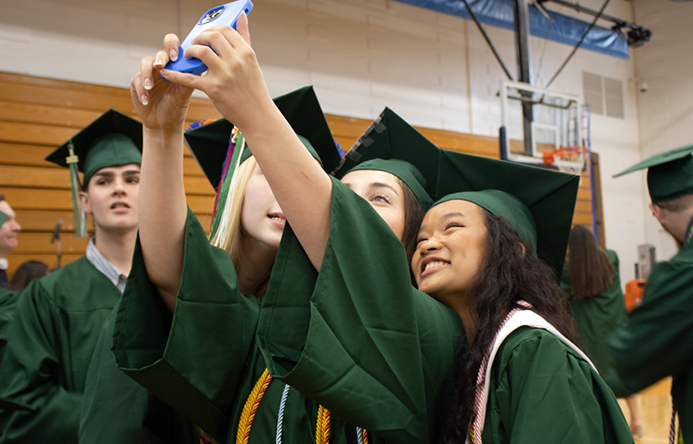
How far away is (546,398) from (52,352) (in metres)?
1.96

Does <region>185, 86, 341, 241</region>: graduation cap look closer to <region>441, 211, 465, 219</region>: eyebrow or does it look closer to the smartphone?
<region>441, 211, 465, 219</region>: eyebrow

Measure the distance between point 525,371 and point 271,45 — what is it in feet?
21.8

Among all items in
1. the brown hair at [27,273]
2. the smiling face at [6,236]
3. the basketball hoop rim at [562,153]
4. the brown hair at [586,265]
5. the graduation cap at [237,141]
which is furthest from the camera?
the basketball hoop rim at [562,153]

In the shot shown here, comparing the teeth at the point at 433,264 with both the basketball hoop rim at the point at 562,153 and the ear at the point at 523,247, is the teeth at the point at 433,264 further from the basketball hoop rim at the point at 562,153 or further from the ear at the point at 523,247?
the basketball hoop rim at the point at 562,153

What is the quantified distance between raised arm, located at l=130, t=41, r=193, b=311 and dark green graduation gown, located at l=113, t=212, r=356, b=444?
0.04m

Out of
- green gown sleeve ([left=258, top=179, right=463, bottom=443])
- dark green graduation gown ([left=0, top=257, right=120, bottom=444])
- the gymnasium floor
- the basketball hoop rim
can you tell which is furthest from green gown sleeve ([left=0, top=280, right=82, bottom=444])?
the basketball hoop rim

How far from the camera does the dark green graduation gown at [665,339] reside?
2.06 metres

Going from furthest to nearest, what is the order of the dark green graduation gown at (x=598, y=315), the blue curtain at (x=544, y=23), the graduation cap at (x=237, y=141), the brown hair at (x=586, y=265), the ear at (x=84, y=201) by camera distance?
the blue curtain at (x=544, y=23) < the dark green graduation gown at (x=598, y=315) < the brown hair at (x=586, y=265) < the ear at (x=84, y=201) < the graduation cap at (x=237, y=141)

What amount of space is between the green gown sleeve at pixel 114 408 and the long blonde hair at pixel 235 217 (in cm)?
33

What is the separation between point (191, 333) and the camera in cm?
114

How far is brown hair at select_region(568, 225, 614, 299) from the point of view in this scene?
15.0 ft

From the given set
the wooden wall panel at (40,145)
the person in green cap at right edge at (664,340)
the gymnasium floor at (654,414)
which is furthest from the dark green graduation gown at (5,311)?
the gymnasium floor at (654,414)

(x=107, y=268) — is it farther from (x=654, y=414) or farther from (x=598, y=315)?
(x=654, y=414)

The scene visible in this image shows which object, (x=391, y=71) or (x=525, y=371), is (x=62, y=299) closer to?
(x=525, y=371)
